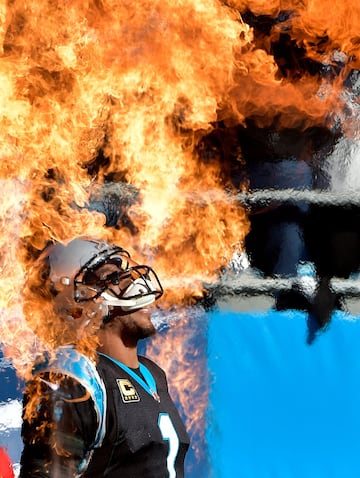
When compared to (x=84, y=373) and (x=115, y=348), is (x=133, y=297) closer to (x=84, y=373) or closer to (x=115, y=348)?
(x=115, y=348)

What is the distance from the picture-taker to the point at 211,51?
4.67 meters

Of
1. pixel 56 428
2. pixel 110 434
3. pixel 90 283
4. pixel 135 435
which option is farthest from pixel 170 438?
pixel 90 283

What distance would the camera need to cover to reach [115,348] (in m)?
2.92

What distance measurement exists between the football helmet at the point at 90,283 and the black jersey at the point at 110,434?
258mm

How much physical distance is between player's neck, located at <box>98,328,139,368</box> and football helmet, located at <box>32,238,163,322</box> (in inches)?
2.9

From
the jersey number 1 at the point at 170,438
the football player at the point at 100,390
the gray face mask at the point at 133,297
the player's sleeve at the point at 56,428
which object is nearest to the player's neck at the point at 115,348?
the football player at the point at 100,390

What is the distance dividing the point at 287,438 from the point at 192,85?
8.39 feet

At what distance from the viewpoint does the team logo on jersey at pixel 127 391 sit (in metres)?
2.67

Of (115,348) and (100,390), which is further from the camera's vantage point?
(115,348)

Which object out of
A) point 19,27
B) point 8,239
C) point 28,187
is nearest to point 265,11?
point 19,27

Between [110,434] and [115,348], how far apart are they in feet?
1.57

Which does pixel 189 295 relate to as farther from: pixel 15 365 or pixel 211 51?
pixel 211 51

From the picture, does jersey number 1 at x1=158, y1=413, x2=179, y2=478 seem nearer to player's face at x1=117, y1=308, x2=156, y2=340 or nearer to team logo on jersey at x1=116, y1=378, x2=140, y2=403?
team logo on jersey at x1=116, y1=378, x2=140, y2=403

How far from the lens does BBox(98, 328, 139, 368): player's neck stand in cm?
290
